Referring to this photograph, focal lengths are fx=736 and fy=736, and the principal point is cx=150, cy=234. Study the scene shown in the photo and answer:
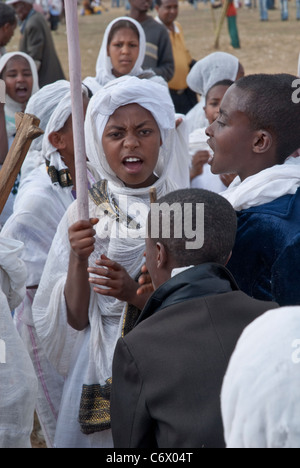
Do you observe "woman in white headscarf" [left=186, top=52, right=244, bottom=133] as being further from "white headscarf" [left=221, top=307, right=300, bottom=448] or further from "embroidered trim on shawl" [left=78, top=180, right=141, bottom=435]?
"white headscarf" [left=221, top=307, right=300, bottom=448]

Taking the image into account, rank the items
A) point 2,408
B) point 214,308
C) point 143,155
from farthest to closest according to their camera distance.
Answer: point 143,155 < point 2,408 < point 214,308

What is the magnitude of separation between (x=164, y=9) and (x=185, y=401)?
7.79 m

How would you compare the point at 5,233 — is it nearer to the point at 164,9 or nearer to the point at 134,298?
the point at 134,298

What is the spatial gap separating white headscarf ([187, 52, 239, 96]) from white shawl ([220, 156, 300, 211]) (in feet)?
11.8

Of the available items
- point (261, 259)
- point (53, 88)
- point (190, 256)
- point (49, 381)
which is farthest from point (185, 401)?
point (53, 88)

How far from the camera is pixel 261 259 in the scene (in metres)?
2.49

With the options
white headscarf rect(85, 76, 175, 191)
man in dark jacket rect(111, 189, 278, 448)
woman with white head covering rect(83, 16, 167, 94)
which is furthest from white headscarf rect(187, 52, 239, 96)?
man in dark jacket rect(111, 189, 278, 448)

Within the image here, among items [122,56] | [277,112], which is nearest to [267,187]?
[277,112]

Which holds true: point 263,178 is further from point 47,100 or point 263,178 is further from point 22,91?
point 22,91

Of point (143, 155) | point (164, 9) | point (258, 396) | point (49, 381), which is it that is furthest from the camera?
point (164, 9)

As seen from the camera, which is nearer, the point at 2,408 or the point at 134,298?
the point at 2,408

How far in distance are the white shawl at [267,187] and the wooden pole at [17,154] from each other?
0.79m

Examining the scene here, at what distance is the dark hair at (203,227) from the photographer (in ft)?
7.15
